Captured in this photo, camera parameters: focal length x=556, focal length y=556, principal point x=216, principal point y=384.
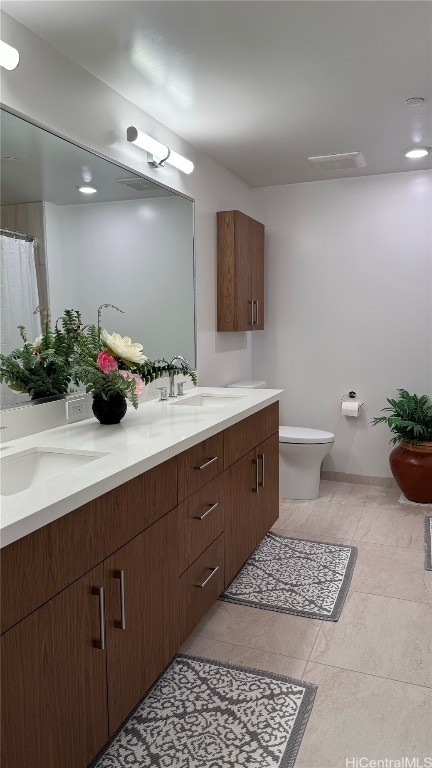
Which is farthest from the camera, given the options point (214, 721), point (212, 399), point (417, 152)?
point (417, 152)

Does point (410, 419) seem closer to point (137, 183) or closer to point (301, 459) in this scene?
point (301, 459)

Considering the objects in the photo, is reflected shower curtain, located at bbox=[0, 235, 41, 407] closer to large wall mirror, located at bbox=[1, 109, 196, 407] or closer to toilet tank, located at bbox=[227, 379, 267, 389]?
large wall mirror, located at bbox=[1, 109, 196, 407]

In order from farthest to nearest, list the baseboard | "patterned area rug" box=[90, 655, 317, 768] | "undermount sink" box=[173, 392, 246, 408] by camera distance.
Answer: the baseboard → "undermount sink" box=[173, 392, 246, 408] → "patterned area rug" box=[90, 655, 317, 768]

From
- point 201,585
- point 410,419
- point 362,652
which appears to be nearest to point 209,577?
point 201,585

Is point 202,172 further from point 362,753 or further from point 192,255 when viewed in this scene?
point 362,753

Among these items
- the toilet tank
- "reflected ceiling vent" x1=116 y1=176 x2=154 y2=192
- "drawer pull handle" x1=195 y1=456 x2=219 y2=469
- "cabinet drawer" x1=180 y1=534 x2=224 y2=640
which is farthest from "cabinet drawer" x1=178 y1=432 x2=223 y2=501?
the toilet tank

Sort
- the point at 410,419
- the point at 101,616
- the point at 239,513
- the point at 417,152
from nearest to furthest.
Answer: the point at 101,616 < the point at 239,513 < the point at 417,152 < the point at 410,419

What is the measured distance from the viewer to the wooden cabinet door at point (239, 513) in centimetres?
237

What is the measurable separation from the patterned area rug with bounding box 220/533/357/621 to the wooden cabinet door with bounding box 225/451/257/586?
0.14m

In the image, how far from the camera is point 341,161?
3.40 metres

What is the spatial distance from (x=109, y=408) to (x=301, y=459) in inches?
76.7

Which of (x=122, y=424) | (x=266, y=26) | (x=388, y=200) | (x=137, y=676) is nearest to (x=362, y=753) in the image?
(x=137, y=676)

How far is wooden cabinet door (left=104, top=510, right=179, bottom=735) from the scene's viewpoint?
1.49 m

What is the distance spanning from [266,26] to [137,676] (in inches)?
85.3
